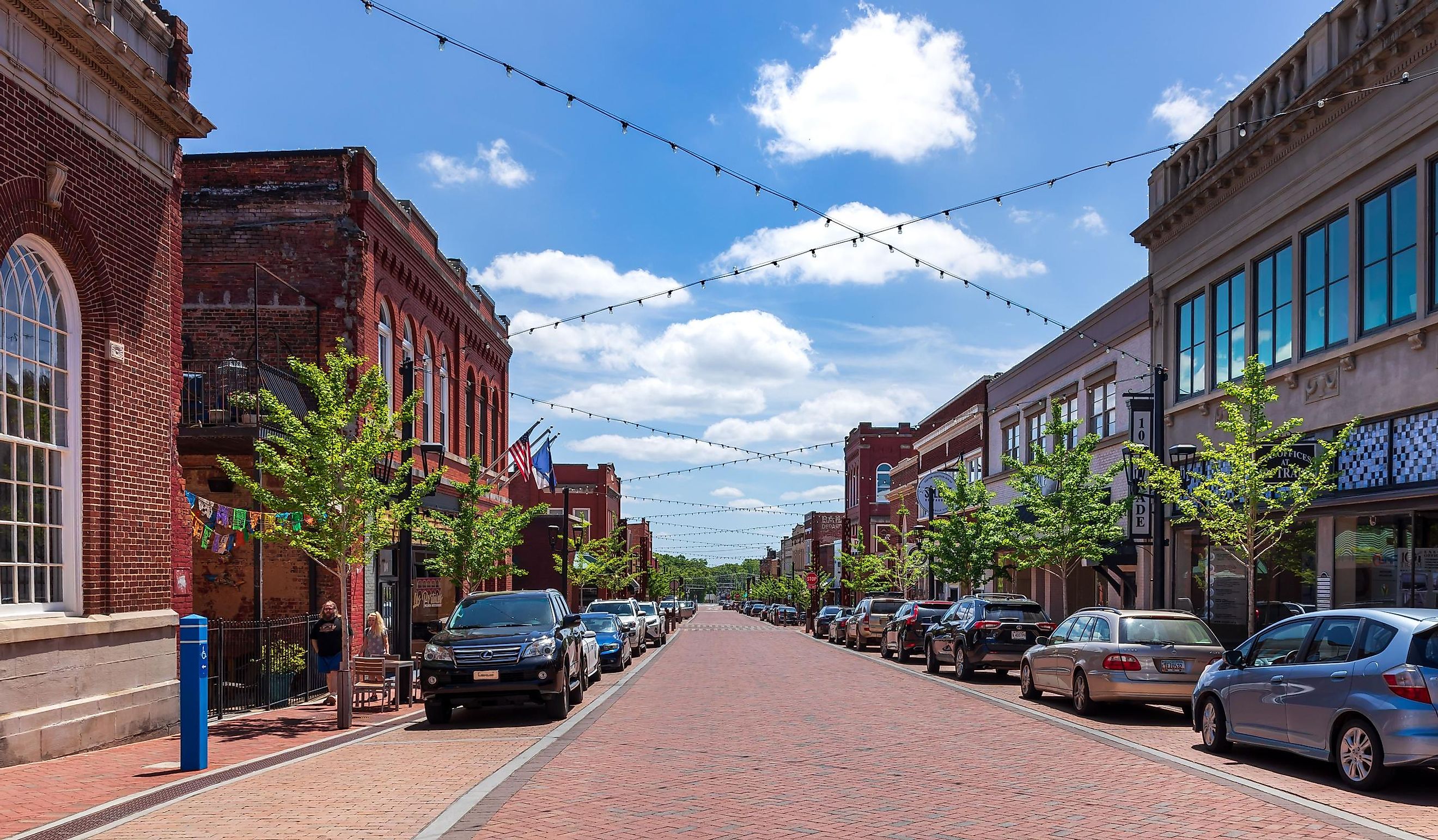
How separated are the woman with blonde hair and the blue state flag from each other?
11.8 metres

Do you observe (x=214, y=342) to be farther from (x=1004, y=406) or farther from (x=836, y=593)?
(x=836, y=593)

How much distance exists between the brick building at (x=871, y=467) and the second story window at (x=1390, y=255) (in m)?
60.8

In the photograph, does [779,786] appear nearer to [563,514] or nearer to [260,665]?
[260,665]

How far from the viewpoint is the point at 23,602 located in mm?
12164

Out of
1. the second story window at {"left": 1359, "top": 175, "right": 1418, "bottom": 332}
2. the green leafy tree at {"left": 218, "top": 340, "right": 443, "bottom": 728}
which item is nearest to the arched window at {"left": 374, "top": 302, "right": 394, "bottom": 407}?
the green leafy tree at {"left": 218, "top": 340, "right": 443, "bottom": 728}

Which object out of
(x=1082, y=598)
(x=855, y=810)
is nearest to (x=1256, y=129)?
(x=1082, y=598)

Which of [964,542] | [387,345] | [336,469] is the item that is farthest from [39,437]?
[964,542]

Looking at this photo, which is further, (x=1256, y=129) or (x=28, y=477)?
(x=1256, y=129)

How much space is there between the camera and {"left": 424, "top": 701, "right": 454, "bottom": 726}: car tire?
51.5 feet

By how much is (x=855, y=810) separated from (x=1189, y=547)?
20.8 m

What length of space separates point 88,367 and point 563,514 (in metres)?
51.2

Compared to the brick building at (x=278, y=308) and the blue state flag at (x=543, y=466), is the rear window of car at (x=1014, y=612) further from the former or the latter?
the blue state flag at (x=543, y=466)

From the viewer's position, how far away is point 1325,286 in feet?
72.0

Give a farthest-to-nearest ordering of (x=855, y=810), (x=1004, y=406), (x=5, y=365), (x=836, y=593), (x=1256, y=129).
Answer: (x=836, y=593), (x=1004, y=406), (x=1256, y=129), (x=5, y=365), (x=855, y=810)
